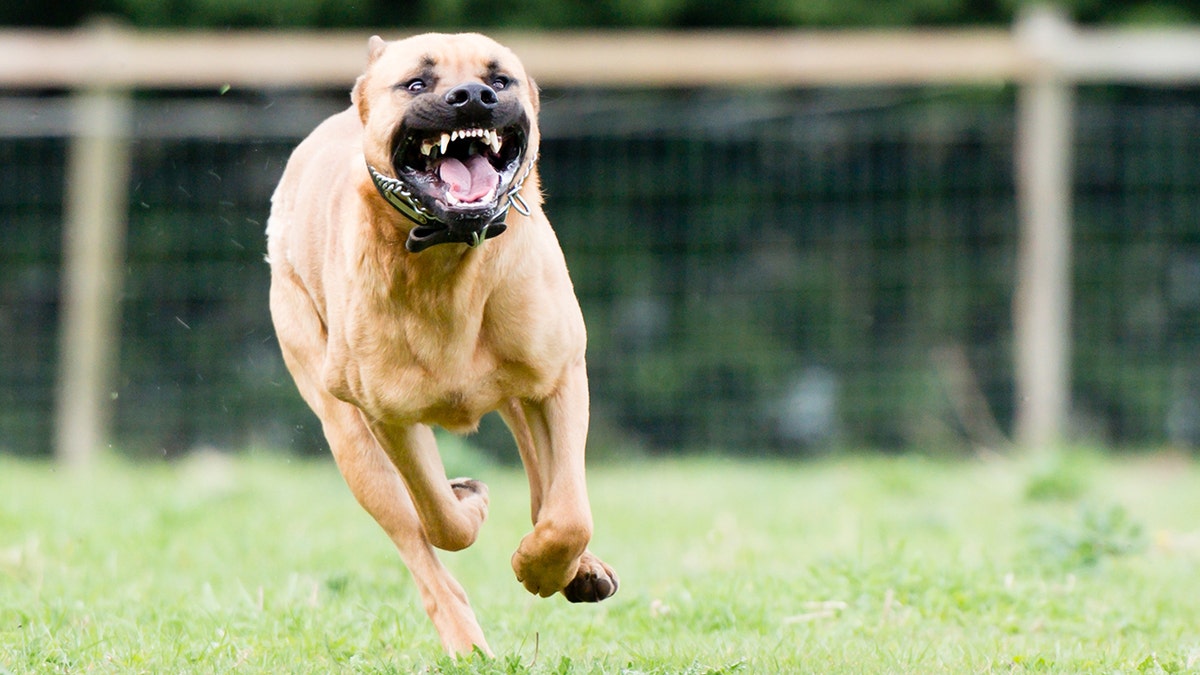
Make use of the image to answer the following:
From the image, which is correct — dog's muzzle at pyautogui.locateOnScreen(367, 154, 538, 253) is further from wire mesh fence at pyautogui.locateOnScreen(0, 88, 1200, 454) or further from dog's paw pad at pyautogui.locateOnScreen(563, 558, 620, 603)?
wire mesh fence at pyautogui.locateOnScreen(0, 88, 1200, 454)

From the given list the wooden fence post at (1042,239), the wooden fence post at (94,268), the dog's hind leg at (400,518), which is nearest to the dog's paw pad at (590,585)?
the dog's hind leg at (400,518)

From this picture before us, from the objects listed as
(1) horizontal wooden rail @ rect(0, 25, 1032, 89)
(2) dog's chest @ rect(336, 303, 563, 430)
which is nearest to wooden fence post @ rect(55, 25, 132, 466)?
(1) horizontal wooden rail @ rect(0, 25, 1032, 89)

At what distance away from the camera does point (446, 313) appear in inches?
133

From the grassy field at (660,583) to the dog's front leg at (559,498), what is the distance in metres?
0.18

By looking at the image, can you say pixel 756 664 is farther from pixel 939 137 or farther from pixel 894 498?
pixel 939 137

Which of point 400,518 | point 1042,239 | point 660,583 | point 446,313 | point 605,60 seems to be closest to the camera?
point 446,313

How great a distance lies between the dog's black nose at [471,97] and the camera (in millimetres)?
3072

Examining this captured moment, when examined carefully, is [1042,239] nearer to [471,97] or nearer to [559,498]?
[559,498]

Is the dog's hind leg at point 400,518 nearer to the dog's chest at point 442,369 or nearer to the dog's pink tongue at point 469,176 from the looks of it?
the dog's chest at point 442,369

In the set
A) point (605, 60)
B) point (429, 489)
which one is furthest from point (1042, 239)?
point (429, 489)

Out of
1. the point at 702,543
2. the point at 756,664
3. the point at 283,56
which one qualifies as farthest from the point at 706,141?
the point at 756,664

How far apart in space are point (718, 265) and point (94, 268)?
393 cm

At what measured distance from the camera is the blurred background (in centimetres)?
977

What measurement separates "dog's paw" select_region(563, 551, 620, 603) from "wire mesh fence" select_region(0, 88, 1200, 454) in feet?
19.6
